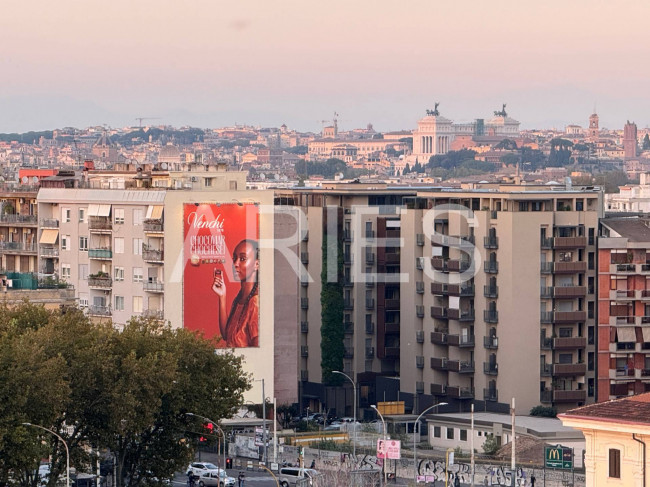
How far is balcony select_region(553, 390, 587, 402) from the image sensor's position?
91.2m

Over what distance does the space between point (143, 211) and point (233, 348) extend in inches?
371

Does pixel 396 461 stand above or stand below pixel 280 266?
below

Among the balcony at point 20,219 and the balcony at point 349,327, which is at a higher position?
the balcony at point 20,219

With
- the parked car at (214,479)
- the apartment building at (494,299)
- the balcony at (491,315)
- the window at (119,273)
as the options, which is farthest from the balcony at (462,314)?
the parked car at (214,479)

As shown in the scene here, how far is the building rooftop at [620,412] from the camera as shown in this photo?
1666 inches

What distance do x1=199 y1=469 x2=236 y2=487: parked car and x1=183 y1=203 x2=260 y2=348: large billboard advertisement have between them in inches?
590

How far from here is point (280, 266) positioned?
3755 inches

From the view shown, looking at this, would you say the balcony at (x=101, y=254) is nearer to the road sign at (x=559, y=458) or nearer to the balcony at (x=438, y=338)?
the balcony at (x=438, y=338)

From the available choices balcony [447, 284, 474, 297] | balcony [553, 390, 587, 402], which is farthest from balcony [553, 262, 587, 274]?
balcony [553, 390, 587, 402]

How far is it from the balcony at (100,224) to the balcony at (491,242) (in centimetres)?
1663

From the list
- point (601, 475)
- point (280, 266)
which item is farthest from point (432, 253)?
point (601, 475)

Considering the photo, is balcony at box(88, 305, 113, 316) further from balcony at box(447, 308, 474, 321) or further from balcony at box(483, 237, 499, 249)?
balcony at box(483, 237, 499, 249)

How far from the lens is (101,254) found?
92.2m

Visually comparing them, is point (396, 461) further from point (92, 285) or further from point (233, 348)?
point (92, 285)
